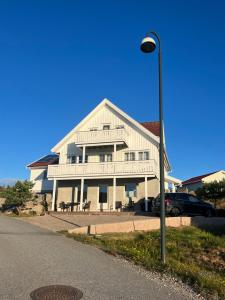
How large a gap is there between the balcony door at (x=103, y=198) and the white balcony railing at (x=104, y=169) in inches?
80.0

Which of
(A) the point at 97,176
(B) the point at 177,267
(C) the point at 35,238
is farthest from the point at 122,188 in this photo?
(B) the point at 177,267

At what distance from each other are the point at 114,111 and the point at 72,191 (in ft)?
28.5

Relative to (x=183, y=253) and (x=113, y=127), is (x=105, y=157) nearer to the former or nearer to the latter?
(x=113, y=127)

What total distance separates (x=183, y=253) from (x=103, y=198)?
19.3m

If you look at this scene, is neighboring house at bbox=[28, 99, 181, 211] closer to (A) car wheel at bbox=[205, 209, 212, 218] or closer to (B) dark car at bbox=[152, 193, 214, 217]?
(B) dark car at bbox=[152, 193, 214, 217]

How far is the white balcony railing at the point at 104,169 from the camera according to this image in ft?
93.8

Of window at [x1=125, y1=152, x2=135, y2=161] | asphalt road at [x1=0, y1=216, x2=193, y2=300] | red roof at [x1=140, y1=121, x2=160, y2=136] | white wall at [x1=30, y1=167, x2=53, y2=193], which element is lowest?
asphalt road at [x1=0, y1=216, x2=193, y2=300]

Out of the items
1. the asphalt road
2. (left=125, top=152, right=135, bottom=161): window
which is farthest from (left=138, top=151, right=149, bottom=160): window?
the asphalt road

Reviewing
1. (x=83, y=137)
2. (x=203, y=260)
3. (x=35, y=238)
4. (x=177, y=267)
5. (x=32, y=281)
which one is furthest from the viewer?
(x=83, y=137)

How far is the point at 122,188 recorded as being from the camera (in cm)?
3047

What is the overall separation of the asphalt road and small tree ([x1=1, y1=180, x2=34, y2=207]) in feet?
54.8

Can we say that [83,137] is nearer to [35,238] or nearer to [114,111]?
[114,111]

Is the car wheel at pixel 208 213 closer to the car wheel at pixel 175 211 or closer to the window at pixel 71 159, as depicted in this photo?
the car wheel at pixel 175 211

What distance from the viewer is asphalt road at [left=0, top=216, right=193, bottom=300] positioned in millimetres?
6344
